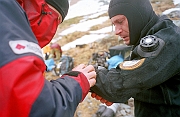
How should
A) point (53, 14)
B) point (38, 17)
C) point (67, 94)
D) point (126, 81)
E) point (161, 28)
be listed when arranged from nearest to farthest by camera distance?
point (67, 94), point (38, 17), point (53, 14), point (126, 81), point (161, 28)

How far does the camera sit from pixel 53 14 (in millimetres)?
1994

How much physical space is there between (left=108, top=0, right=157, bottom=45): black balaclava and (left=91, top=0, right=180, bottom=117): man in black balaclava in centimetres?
6

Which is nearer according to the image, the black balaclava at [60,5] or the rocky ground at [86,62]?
the black balaclava at [60,5]

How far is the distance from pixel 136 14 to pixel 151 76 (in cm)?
113

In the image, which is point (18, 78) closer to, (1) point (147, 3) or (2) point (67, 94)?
(2) point (67, 94)

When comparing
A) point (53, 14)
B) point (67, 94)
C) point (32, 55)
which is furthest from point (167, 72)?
point (32, 55)

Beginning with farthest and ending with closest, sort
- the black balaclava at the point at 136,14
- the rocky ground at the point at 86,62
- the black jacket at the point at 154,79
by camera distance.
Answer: the rocky ground at the point at 86,62
the black balaclava at the point at 136,14
the black jacket at the point at 154,79

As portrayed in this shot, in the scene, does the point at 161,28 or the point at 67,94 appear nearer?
the point at 67,94

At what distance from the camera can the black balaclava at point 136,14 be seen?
2846mm

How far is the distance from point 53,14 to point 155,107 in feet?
5.47

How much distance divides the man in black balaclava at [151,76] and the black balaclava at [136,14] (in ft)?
0.19

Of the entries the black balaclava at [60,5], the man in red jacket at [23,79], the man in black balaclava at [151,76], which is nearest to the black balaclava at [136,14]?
the man in black balaclava at [151,76]

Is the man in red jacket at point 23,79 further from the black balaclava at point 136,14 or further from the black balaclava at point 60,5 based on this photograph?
the black balaclava at point 136,14

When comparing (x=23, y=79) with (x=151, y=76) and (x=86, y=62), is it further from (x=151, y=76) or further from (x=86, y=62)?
(x=86, y=62)
